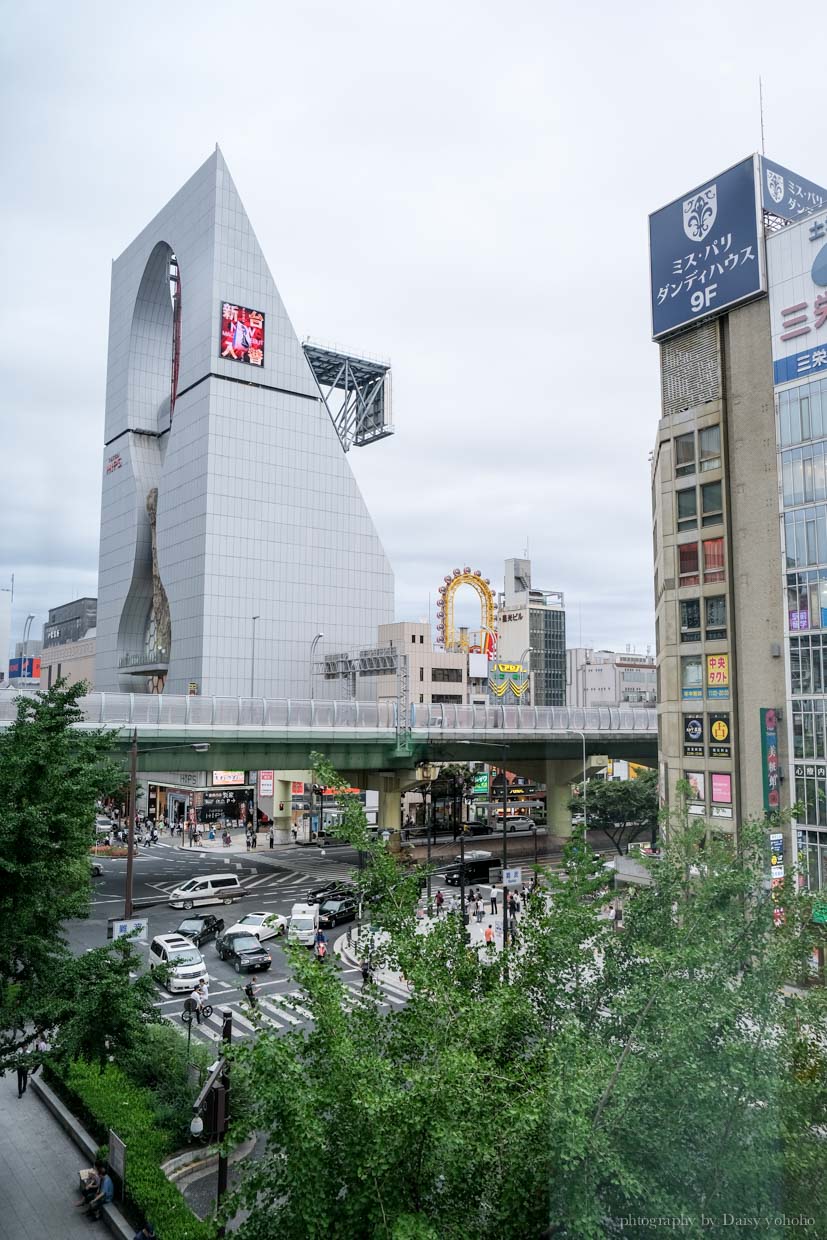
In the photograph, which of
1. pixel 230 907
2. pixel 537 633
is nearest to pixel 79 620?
pixel 537 633

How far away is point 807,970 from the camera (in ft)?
33.4

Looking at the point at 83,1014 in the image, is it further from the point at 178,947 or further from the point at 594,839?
the point at 594,839

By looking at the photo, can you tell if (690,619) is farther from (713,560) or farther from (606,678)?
(606,678)

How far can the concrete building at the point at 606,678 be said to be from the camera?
149000mm

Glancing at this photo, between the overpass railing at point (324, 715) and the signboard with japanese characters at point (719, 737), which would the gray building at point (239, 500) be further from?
the signboard with japanese characters at point (719, 737)

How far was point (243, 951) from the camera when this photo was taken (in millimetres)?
33656

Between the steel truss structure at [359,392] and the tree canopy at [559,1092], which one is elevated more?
the steel truss structure at [359,392]

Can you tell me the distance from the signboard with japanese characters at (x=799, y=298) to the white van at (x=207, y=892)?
3806 centimetres

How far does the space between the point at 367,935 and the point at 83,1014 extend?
7090mm

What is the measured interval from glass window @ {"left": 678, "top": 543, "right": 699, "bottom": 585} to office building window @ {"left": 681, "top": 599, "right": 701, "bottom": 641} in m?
0.92

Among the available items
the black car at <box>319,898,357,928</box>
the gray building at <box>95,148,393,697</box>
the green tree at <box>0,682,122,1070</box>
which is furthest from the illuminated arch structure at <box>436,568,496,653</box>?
the green tree at <box>0,682,122,1070</box>

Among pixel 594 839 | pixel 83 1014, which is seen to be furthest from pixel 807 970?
pixel 594 839

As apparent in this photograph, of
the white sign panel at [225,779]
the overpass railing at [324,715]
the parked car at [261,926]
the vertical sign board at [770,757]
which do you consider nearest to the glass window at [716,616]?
the vertical sign board at [770,757]

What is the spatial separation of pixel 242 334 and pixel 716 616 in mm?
70095
